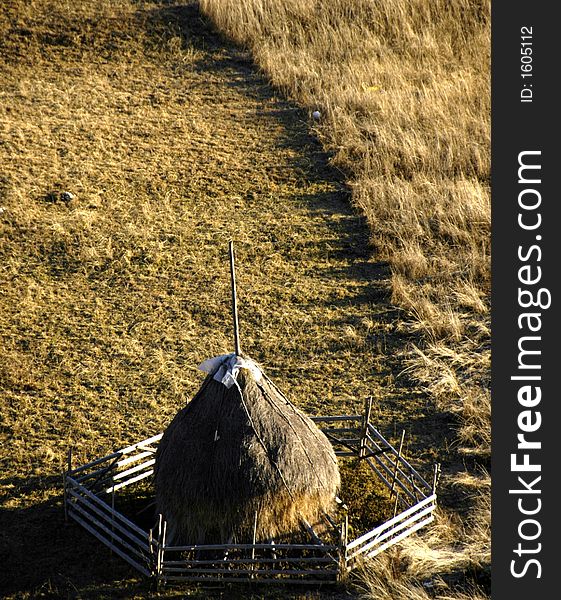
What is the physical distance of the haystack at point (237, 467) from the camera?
7711 millimetres

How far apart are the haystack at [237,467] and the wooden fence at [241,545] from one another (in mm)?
167

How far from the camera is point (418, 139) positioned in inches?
616

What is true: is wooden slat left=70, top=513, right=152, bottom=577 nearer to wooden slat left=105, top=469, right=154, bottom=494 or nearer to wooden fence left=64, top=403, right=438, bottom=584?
wooden fence left=64, top=403, right=438, bottom=584

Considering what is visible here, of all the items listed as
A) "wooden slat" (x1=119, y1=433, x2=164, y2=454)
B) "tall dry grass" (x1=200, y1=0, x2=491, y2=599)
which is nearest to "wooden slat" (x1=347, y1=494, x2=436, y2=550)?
"tall dry grass" (x1=200, y1=0, x2=491, y2=599)

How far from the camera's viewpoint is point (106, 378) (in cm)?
1070

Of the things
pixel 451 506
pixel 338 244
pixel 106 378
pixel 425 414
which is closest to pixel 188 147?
pixel 338 244

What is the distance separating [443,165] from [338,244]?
8.37 feet

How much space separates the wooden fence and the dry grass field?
0.54 feet

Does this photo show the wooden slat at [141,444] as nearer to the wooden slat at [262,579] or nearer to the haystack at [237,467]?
the haystack at [237,467]

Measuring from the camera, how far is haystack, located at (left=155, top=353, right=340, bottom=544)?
25.3 ft

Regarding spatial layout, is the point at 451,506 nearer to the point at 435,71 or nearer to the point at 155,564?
the point at 155,564

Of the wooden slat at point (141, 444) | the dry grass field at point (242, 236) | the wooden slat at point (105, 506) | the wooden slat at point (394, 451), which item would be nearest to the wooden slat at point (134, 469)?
the wooden slat at point (141, 444)

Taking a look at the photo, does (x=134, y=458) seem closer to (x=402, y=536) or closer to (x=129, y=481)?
(x=129, y=481)

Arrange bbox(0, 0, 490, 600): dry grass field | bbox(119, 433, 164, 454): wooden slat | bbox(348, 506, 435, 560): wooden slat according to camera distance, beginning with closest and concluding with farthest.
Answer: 1. bbox(348, 506, 435, 560): wooden slat
2. bbox(119, 433, 164, 454): wooden slat
3. bbox(0, 0, 490, 600): dry grass field
